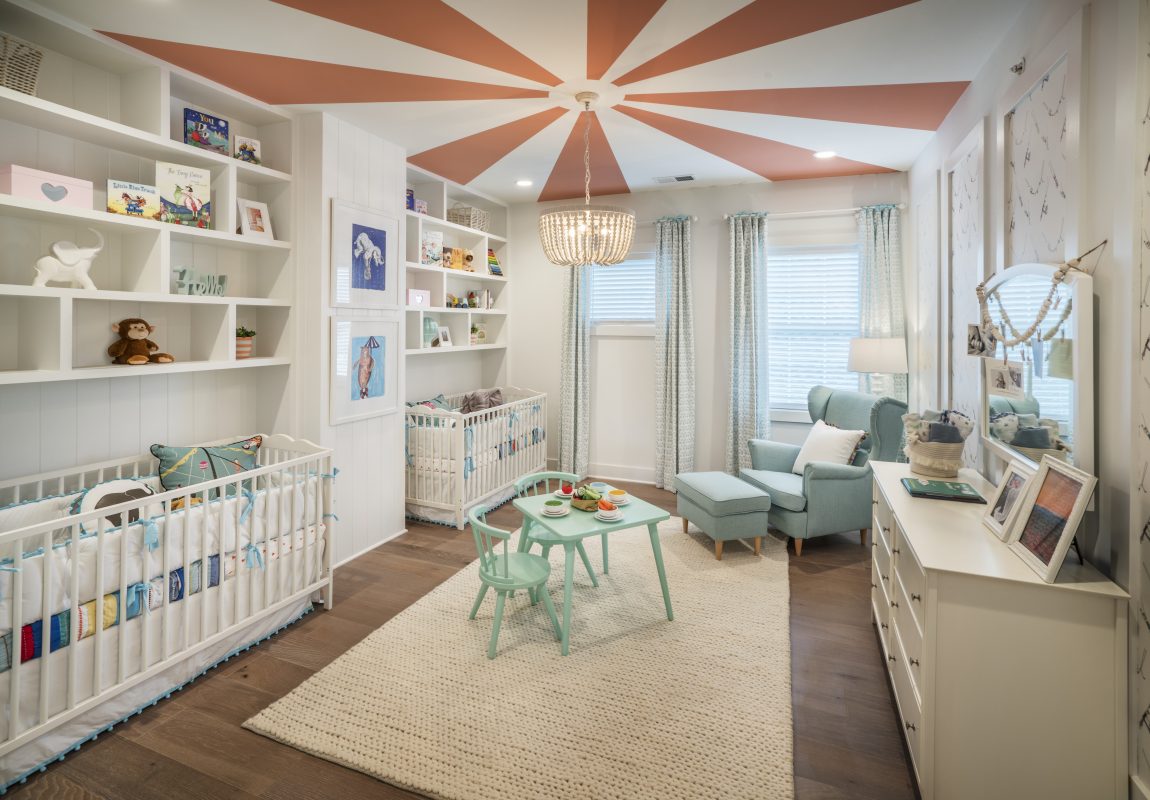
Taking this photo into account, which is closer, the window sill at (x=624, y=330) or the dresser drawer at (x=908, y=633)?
the dresser drawer at (x=908, y=633)

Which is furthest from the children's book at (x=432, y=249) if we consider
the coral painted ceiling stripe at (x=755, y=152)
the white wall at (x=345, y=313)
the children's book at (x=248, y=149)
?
the coral painted ceiling stripe at (x=755, y=152)

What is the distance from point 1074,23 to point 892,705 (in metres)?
2.30

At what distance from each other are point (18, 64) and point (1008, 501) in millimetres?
3681

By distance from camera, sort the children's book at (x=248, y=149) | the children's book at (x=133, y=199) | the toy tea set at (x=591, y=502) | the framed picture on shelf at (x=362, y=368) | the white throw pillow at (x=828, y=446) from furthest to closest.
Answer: the white throw pillow at (x=828, y=446), the framed picture on shelf at (x=362, y=368), the children's book at (x=248, y=149), the toy tea set at (x=591, y=502), the children's book at (x=133, y=199)

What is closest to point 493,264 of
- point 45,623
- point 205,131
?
point 205,131

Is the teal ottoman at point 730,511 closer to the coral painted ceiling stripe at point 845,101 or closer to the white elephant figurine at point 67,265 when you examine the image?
the coral painted ceiling stripe at point 845,101

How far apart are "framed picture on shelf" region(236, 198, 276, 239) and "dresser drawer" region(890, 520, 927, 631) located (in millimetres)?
3258

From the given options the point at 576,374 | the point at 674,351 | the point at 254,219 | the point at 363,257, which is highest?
the point at 254,219

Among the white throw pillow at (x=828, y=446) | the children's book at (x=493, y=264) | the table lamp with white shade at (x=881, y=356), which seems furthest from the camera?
the children's book at (x=493, y=264)

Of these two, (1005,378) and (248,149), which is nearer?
(1005,378)

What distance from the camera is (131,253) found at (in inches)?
104

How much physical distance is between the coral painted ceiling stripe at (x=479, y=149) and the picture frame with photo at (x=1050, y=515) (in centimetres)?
274

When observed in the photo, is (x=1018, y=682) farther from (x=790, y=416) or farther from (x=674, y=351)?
(x=674, y=351)

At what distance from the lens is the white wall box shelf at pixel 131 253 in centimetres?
223
